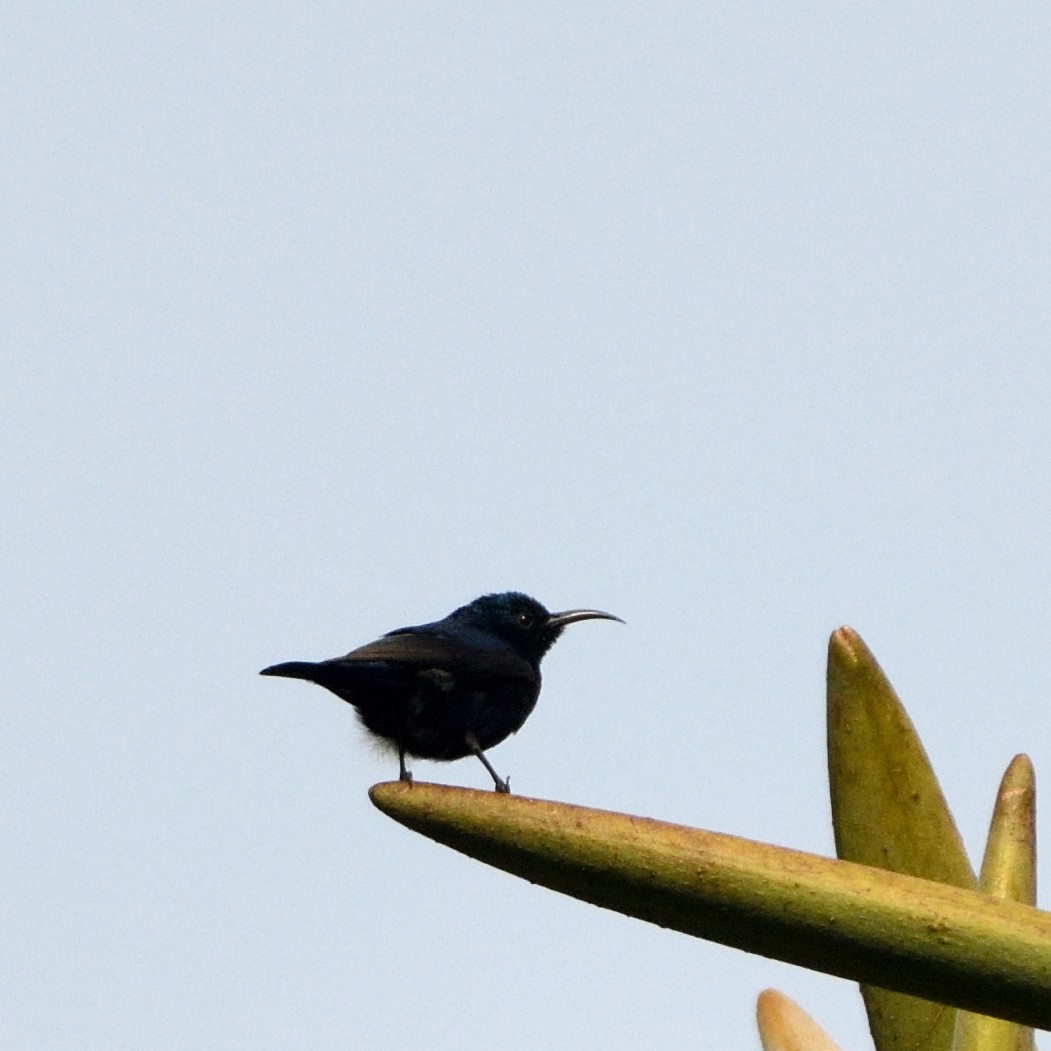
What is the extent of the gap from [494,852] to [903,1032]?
1.92 ft

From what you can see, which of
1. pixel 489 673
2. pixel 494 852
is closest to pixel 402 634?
pixel 489 673

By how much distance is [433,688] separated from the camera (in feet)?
18.9

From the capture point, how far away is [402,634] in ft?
19.7

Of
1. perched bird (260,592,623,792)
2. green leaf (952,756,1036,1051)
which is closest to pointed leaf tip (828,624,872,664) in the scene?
green leaf (952,756,1036,1051)

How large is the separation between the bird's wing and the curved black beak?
3.24 ft

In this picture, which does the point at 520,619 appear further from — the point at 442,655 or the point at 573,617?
the point at 442,655

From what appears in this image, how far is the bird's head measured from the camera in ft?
23.8

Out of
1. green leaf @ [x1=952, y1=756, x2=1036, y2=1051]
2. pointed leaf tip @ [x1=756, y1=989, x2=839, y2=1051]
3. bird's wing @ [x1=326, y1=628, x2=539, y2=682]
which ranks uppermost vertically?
bird's wing @ [x1=326, y1=628, x2=539, y2=682]

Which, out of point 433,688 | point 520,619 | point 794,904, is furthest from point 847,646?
point 520,619

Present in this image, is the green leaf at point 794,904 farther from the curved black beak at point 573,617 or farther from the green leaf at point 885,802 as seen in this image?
the curved black beak at point 573,617

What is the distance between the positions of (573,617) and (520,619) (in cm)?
30

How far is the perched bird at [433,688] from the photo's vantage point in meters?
5.64

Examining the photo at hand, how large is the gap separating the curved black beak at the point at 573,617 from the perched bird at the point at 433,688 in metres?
1.03

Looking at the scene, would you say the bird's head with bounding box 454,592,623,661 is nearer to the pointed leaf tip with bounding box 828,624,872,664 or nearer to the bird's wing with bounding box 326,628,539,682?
the bird's wing with bounding box 326,628,539,682
